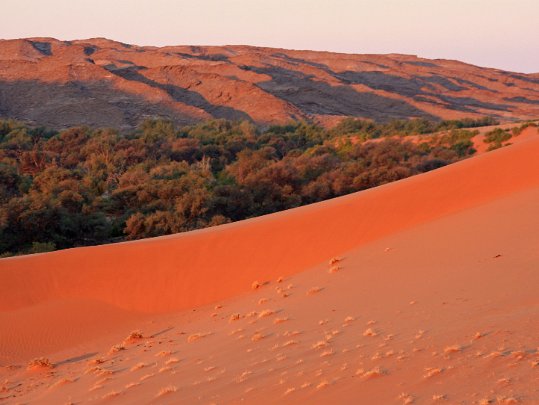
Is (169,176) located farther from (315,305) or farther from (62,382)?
(62,382)

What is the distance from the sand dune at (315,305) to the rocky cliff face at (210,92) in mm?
47716

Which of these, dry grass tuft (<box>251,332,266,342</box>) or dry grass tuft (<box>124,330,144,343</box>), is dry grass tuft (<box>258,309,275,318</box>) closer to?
dry grass tuft (<box>251,332,266,342</box>)

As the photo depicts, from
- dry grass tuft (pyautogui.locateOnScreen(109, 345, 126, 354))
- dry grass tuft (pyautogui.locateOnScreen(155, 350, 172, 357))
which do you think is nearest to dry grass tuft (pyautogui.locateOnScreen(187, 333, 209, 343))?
dry grass tuft (pyautogui.locateOnScreen(155, 350, 172, 357))

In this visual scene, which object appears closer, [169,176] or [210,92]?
[169,176]

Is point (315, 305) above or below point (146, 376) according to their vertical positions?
above

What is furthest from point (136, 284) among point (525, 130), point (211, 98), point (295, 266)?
point (211, 98)

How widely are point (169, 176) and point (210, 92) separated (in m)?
43.5

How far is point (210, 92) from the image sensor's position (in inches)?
2916

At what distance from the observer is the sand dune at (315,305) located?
6824 mm

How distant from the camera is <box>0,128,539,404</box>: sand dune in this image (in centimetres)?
682

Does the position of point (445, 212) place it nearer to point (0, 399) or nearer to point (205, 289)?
point (205, 289)

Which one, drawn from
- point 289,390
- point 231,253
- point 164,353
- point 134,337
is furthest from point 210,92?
point 289,390

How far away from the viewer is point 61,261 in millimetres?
15852

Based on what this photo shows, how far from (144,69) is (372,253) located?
6922 cm
